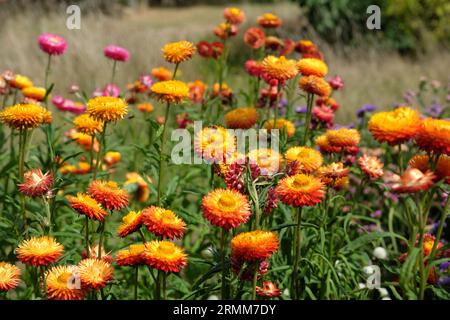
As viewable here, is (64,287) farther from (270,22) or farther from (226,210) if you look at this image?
(270,22)

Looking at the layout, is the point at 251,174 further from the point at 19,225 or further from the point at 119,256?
the point at 19,225

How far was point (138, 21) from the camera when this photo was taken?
677 inches

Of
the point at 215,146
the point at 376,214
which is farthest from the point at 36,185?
the point at 376,214

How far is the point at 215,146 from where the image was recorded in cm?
215

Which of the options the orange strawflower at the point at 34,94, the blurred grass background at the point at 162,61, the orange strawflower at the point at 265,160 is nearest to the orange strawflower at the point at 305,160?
the orange strawflower at the point at 265,160

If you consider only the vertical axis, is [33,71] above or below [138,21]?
below

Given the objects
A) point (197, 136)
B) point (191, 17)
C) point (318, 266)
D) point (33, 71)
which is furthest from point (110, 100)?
point (191, 17)

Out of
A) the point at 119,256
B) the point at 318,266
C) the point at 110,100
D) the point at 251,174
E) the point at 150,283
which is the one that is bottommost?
the point at 150,283

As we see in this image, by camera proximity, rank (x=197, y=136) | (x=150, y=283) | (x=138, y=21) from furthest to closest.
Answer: (x=138, y=21) < (x=150, y=283) < (x=197, y=136)

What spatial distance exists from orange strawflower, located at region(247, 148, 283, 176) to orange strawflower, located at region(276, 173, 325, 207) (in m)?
0.19

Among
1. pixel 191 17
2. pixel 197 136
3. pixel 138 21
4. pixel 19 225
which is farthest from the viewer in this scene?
pixel 191 17

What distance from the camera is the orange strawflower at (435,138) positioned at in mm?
1753

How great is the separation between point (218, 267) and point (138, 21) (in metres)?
15.9

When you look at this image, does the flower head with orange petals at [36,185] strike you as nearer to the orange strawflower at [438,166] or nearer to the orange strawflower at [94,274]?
the orange strawflower at [94,274]
